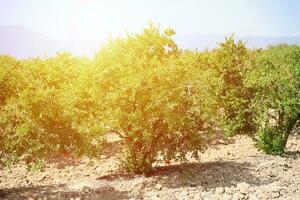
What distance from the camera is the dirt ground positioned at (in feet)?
66.7

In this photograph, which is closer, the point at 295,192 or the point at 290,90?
the point at 295,192

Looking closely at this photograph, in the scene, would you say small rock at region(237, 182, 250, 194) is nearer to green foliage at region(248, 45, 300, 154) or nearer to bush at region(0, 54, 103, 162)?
green foliage at region(248, 45, 300, 154)

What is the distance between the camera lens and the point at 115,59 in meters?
21.9

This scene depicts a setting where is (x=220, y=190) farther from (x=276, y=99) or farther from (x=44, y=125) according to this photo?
(x=44, y=125)

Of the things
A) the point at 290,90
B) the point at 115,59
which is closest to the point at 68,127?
the point at 115,59

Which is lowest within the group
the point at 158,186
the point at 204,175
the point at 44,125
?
the point at 158,186

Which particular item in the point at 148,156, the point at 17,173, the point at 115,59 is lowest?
the point at 17,173

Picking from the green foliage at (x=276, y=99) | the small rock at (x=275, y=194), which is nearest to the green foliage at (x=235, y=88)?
the green foliage at (x=276, y=99)

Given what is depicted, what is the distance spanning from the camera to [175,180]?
21656 millimetres

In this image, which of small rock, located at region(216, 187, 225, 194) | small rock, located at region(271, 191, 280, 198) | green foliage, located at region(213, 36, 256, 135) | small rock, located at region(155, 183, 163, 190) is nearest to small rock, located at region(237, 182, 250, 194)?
small rock, located at region(216, 187, 225, 194)

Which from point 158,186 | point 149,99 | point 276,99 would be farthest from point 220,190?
point 276,99

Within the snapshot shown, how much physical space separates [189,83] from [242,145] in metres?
11.1

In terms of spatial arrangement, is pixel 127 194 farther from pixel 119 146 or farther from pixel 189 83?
pixel 119 146

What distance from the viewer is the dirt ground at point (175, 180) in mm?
20328
